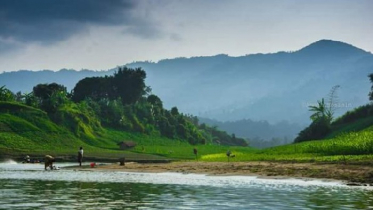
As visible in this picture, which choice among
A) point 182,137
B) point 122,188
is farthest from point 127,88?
point 122,188

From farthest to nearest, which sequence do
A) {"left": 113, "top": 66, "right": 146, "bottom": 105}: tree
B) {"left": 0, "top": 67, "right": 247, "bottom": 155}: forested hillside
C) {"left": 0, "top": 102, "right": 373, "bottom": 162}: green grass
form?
{"left": 113, "top": 66, "right": 146, "bottom": 105}: tree, {"left": 0, "top": 67, "right": 247, "bottom": 155}: forested hillside, {"left": 0, "top": 102, "right": 373, "bottom": 162}: green grass

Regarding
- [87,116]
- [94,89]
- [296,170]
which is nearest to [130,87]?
[94,89]

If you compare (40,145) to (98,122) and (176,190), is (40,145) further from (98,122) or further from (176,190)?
(176,190)

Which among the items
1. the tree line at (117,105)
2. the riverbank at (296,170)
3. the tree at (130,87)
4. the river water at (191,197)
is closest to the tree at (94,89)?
the tree line at (117,105)

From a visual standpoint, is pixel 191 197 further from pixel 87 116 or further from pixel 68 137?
pixel 87 116

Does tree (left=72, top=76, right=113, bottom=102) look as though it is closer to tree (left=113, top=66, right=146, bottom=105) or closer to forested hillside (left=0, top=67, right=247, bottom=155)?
forested hillside (left=0, top=67, right=247, bottom=155)

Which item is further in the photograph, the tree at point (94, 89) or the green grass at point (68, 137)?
the tree at point (94, 89)

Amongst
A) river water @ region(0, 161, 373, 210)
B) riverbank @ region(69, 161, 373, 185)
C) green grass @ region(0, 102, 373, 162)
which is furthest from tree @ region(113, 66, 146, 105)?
river water @ region(0, 161, 373, 210)

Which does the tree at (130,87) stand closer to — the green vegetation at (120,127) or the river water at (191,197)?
the green vegetation at (120,127)

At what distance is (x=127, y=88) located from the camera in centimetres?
17312

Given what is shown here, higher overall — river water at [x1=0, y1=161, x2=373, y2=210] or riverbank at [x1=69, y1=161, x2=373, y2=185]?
riverbank at [x1=69, y1=161, x2=373, y2=185]

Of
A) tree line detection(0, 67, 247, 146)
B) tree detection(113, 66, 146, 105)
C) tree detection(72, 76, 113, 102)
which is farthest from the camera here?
tree detection(113, 66, 146, 105)

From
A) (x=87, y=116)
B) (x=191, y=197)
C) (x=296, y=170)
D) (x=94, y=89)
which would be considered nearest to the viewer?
(x=191, y=197)

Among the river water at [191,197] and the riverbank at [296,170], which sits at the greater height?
the riverbank at [296,170]
